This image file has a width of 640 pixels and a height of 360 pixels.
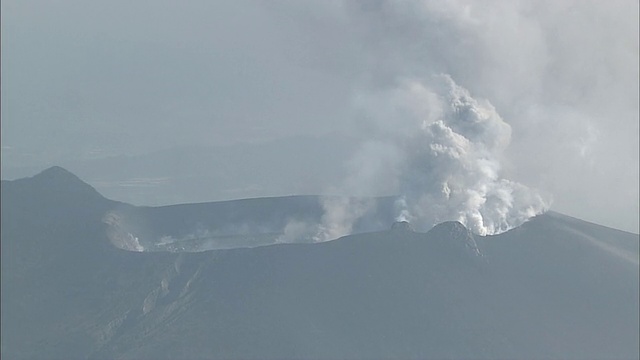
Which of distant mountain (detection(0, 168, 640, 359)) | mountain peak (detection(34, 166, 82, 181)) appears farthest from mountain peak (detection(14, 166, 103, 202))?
distant mountain (detection(0, 168, 640, 359))

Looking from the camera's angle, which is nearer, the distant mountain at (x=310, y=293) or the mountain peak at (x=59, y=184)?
the distant mountain at (x=310, y=293)

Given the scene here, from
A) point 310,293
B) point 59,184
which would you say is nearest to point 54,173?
point 59,184

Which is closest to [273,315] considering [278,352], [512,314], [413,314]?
[278,352]

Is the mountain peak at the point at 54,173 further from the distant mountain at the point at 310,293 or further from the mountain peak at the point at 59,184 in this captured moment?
the distant mountain at the point at 310,293

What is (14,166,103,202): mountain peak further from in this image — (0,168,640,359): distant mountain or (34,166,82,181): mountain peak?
(0,168,640,359): distant mountain

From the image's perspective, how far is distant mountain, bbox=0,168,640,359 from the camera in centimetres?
4656

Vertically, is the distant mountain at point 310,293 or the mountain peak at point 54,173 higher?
the mountain peak at point 54,173

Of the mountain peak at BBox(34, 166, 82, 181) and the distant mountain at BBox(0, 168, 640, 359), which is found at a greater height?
the mountain peak at BBox(34, 166, 82, 181)

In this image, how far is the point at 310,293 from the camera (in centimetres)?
5200

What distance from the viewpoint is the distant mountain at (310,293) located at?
1833 inches

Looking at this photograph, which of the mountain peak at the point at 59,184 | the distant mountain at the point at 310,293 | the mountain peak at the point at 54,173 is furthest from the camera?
the mountain peak at the point at 54,173

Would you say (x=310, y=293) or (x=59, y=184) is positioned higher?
(x=59, y=184)

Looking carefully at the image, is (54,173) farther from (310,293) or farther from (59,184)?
(310,293)

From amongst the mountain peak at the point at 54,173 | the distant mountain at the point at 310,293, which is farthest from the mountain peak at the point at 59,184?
the distant mountain at the point at 310,293
